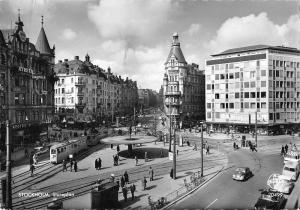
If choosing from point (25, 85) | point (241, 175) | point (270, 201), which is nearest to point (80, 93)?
point (25, 85)

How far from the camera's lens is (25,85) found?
2112 inches

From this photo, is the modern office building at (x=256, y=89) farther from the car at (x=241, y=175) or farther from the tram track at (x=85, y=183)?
the car at (x=241, y=175)

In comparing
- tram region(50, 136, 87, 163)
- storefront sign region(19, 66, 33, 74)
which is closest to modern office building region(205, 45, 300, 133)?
tram region(50, 136, 87, 163)

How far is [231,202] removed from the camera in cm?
2317

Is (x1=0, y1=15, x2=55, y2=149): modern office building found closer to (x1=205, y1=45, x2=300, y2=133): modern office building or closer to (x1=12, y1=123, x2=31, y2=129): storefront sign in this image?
(x1=12, y1=123, x2=31, y2=129): storefront sign

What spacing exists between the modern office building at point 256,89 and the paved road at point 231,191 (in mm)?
34703

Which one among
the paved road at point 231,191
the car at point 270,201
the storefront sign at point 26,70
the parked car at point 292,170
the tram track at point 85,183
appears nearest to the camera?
the car at point 270,201

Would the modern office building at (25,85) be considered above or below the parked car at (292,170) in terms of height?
above

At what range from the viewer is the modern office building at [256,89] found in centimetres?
7125

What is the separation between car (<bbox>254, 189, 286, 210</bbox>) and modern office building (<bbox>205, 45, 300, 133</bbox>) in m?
49.4

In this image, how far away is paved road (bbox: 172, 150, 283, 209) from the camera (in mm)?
22656

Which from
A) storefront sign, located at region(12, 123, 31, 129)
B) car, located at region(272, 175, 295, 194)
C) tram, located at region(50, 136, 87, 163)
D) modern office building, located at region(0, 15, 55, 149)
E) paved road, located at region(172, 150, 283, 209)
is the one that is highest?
modern office building, located at region(0, 15, 55, 149)

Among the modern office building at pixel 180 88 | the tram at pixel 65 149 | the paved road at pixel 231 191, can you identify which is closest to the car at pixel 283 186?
the paved road at pixel 231 191

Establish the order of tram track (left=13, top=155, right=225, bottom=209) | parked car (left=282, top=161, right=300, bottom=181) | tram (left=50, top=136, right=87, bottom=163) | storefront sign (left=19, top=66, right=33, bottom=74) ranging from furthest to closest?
storefront sign (left=19, top=66, right=33, bottom=74), tram (left=50, top=136, right=87, bottom=163), parked car (left=282, top=161, right=300, bottom=181), tram track (left=13, top=155, right=225, bottom=209)
